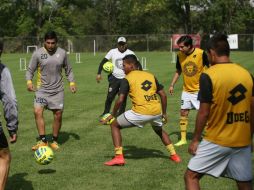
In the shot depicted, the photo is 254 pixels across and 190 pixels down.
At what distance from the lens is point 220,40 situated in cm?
513

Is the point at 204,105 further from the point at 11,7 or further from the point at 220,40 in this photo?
the point at 11,7

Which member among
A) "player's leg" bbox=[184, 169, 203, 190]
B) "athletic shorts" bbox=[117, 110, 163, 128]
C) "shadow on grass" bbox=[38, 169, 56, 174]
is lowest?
A: "shadow on grass" bbox=[38, 169, 56, 174]

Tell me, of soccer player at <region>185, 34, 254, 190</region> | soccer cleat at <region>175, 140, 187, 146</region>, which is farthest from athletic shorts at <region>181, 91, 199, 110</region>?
soccer player at <region>185, 34, 254, 190</region>

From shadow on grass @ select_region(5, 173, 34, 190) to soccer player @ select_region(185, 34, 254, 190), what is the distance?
9.93ft

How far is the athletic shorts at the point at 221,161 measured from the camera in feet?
16.9

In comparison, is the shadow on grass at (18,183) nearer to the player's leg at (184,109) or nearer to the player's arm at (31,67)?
the player's arm at (31,67)

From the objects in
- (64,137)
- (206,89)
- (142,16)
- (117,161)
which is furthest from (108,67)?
(142,16)

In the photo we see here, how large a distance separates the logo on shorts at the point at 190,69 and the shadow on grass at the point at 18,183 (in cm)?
383

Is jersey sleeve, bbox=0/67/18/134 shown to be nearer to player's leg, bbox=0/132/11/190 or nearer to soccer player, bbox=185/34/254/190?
player's leg, bbox=0/132/11/190

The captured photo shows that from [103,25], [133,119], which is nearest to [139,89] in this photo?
[133,119]

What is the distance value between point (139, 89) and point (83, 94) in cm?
1159

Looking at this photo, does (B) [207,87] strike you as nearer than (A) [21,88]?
Yes

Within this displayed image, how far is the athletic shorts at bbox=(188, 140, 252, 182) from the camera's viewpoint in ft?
16.9

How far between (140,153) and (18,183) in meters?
2.67
